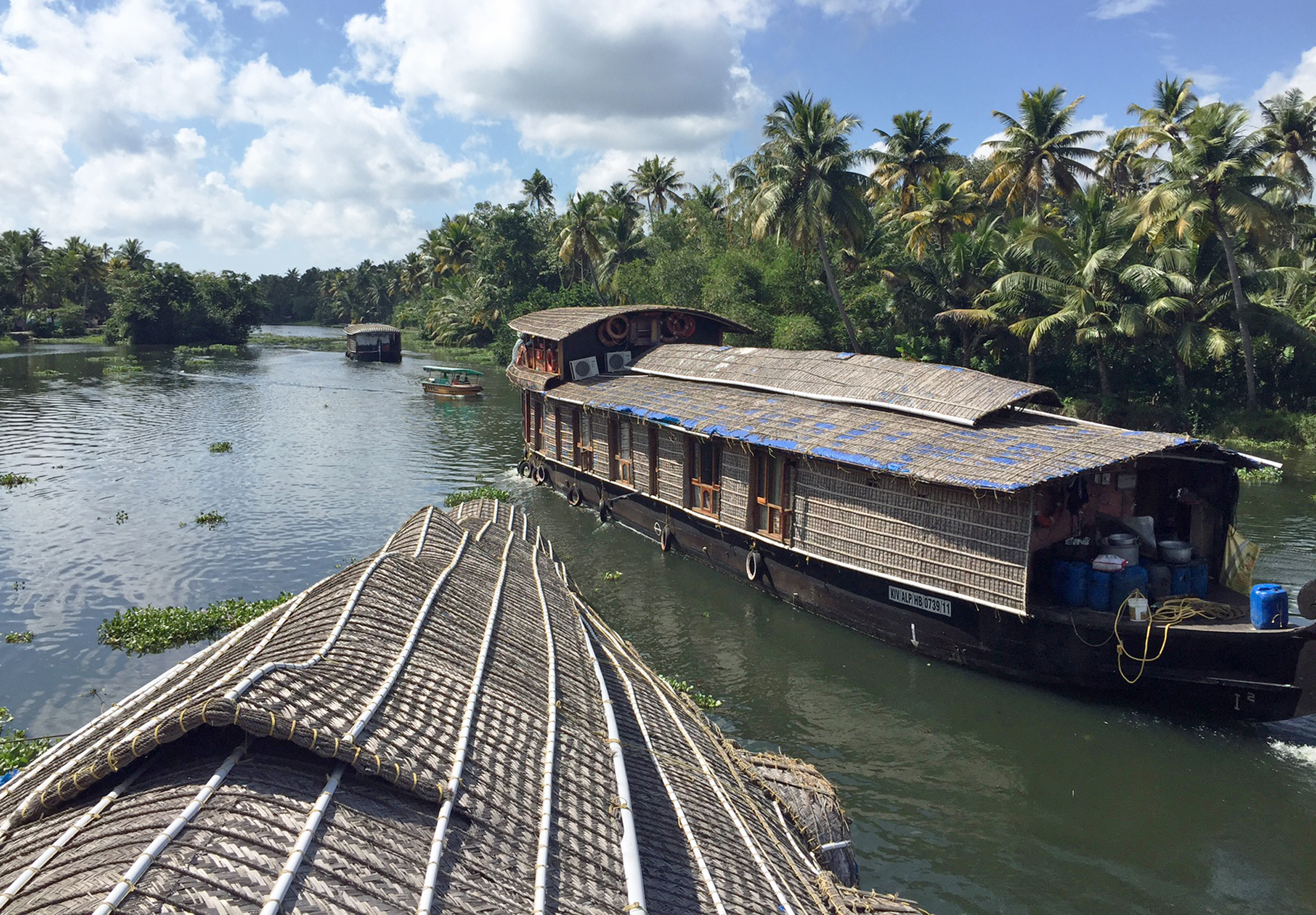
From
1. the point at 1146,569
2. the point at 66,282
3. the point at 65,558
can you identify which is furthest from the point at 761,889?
the point at 66,282

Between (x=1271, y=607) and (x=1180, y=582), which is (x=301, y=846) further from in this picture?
(x=1180, y=582)

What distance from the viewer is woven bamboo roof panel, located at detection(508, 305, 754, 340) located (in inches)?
837

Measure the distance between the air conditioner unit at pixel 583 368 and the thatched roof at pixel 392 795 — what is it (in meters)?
13.6

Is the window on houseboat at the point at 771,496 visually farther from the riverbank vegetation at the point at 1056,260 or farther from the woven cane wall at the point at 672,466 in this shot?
the riverbank vegetation at the point at 1056,260

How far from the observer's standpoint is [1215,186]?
23906 mm

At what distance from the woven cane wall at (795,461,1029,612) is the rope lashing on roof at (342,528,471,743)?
18.3ft

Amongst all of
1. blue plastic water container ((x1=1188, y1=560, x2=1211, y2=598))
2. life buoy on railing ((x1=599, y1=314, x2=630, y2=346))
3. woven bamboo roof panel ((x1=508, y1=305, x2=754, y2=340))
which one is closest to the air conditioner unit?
life buoy on railing ((x1=599, y1=314, x2=630, y2=346))

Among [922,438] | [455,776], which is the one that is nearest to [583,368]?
[922,438]

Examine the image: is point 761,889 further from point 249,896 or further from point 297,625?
point 297,625

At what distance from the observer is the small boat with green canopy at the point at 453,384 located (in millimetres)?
40094

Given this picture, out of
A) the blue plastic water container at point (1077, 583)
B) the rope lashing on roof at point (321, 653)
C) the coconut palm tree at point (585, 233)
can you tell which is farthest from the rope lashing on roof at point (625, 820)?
the coconut palm tree at point (585, 233)

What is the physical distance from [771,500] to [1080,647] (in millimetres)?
5493

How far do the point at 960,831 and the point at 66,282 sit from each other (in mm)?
87678

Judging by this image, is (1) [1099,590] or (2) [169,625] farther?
(2) [169,625]
